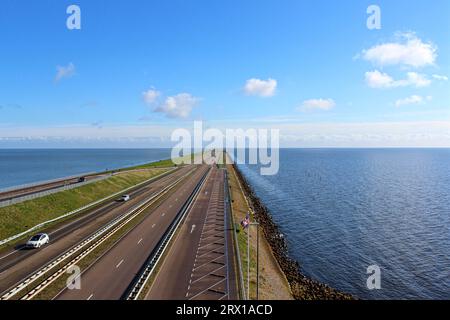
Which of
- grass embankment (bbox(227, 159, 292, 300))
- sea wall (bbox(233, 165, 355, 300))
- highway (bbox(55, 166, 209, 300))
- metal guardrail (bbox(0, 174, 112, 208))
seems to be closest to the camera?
highway (bbox(55, 166, 209, 300))

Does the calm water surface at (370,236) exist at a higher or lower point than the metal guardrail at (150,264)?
lower

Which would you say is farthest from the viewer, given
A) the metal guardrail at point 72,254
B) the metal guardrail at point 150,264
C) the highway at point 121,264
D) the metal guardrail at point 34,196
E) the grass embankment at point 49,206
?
the metal guardrail at point 34,196

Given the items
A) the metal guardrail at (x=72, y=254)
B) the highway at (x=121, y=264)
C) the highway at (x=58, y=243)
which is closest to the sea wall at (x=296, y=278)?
Result: the highway at (x=121, y=264)

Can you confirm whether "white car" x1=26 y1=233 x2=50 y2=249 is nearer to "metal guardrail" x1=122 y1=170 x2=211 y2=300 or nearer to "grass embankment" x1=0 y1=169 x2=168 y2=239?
"grass embankment" x1=0 y1=169 x2=168 y2=239

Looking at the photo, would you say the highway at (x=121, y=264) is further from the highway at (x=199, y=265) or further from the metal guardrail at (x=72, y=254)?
the highway at (x=199, y=265)

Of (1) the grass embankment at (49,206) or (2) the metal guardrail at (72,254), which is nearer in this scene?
(2) the metal guardrail at (72,254)

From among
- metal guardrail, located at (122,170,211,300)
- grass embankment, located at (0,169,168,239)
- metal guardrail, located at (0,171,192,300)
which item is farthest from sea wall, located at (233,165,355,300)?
grass embankment, located at (0,169,168,239)

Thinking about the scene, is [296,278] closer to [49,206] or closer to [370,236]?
[370,236]
